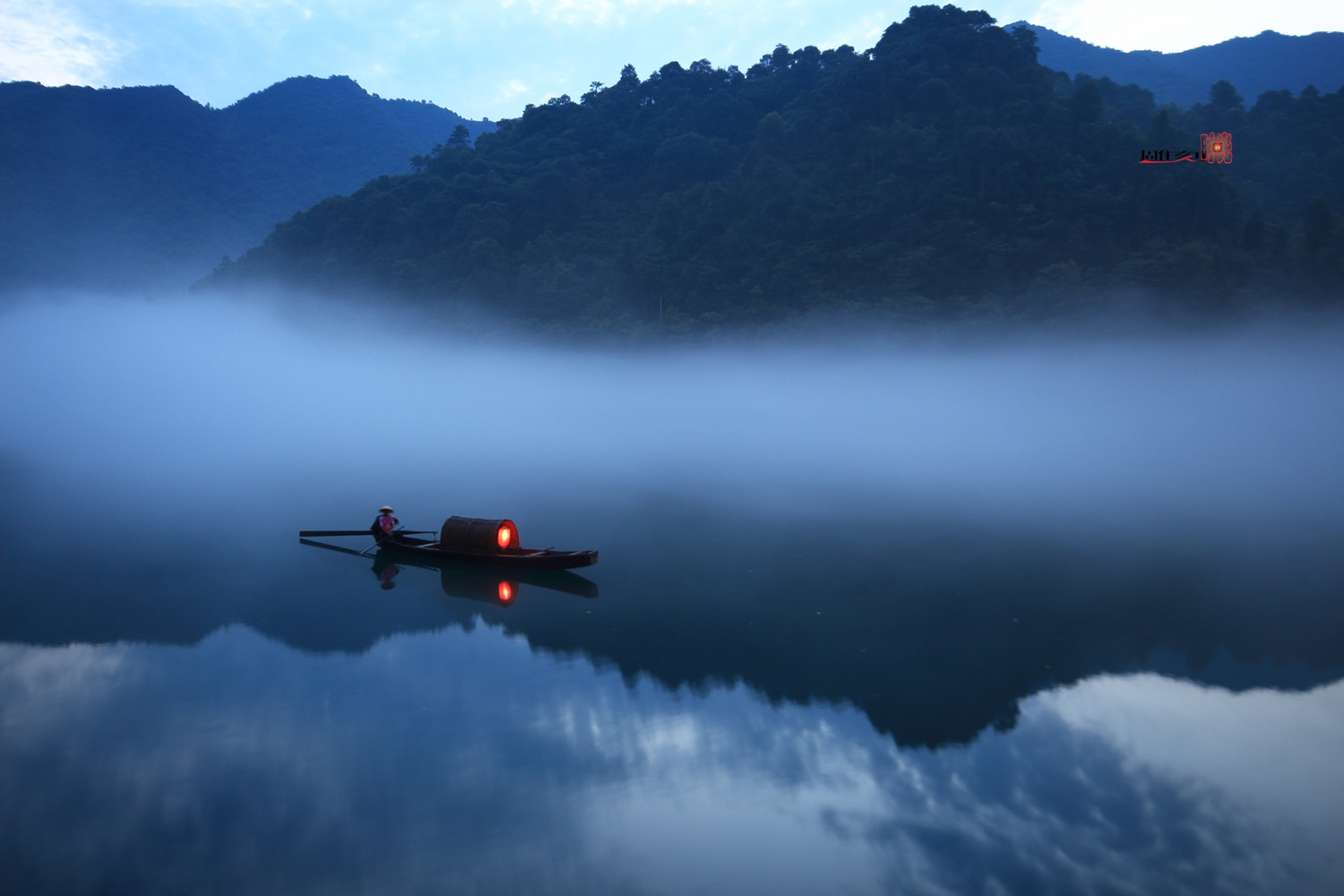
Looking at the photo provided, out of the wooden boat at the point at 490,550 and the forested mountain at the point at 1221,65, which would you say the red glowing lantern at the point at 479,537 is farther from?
the forested mountain at the point at 1221,65

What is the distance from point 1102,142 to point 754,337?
29621mm

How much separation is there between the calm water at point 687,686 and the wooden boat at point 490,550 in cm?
52

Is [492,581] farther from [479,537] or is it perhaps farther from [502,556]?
[479,537]

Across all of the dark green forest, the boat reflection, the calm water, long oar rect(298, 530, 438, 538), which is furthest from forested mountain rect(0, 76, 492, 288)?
the boat reflection

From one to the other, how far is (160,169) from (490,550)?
126 m

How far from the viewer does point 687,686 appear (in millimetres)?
10203

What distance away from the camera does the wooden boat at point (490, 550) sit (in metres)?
14.6

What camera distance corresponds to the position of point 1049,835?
6.92 meters

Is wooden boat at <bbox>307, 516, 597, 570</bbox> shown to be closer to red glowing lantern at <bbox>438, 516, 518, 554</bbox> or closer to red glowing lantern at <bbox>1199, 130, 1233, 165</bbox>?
red glowing lantern at <bbox>438, 516, 518, 554</bbox>

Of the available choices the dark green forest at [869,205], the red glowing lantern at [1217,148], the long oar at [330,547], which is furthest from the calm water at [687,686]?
the red glowing lantern at [1217,148]

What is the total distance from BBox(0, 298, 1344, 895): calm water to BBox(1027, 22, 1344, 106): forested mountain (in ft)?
293

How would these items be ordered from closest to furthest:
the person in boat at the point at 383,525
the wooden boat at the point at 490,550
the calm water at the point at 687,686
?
the calm water at the point at 687,686 → the wooden boat at the point at 490,550 → the person in boat at the point at 383,525

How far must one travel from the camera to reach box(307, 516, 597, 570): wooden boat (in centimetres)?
1455

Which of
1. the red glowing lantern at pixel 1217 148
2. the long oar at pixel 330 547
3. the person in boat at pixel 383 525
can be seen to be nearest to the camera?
the person in boat at pixel 383 525
